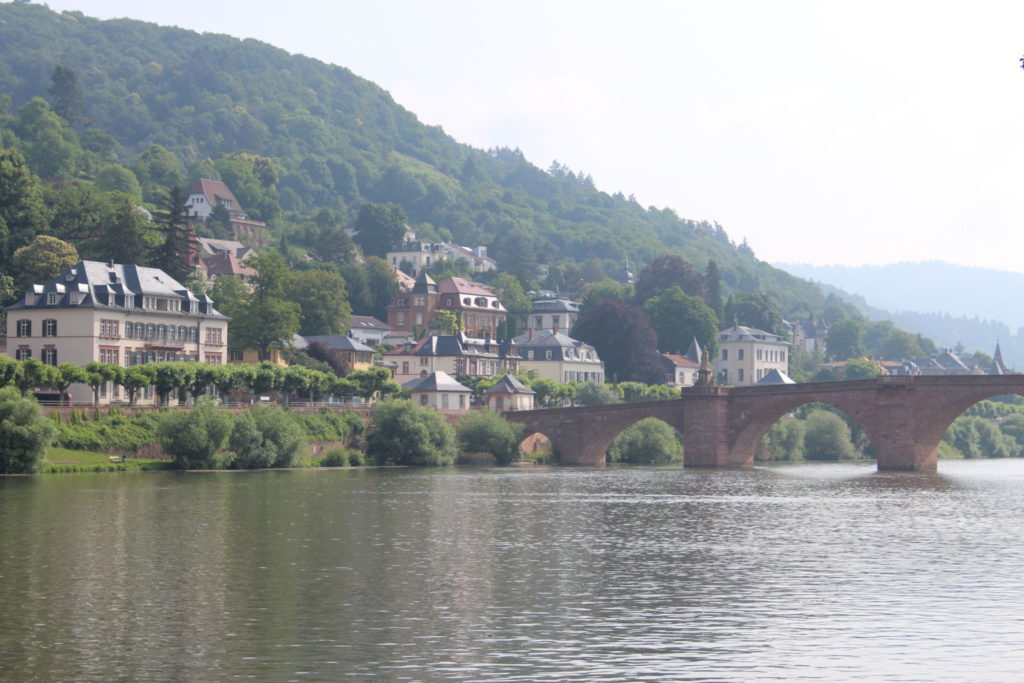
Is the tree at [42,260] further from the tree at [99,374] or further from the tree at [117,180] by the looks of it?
the tree at [117,180]

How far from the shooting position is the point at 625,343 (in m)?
160

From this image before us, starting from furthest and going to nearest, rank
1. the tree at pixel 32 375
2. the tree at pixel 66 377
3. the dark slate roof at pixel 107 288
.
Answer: the dark slate roof at pixel 107 288 → the tree at pixel 66 377 → the tree at pixel 32 375

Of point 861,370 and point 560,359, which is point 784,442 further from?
point 861,370

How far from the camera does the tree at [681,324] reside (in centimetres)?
17888

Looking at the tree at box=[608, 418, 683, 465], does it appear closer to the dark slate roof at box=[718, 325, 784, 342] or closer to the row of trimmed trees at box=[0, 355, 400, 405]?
the row of trimmed trees at box=[0, 355, 400, 405]

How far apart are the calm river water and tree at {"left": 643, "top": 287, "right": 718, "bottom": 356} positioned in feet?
364

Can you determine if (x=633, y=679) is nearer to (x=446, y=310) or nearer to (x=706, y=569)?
(x=706, y=569)

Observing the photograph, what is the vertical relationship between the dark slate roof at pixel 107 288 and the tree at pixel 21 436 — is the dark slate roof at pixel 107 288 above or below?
above

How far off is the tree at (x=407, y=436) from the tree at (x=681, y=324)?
8050cm

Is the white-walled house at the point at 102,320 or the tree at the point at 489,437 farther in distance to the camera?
the tree at the point at 489,437

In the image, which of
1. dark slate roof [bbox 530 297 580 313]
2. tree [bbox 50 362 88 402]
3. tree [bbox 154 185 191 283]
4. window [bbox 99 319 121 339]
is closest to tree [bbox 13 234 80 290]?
tree [bbox 154 185 191 283]

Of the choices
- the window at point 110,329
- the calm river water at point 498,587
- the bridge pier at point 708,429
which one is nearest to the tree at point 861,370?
the bridge pier at point 708,429

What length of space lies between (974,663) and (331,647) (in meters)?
12.3

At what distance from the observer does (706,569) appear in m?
42.1
